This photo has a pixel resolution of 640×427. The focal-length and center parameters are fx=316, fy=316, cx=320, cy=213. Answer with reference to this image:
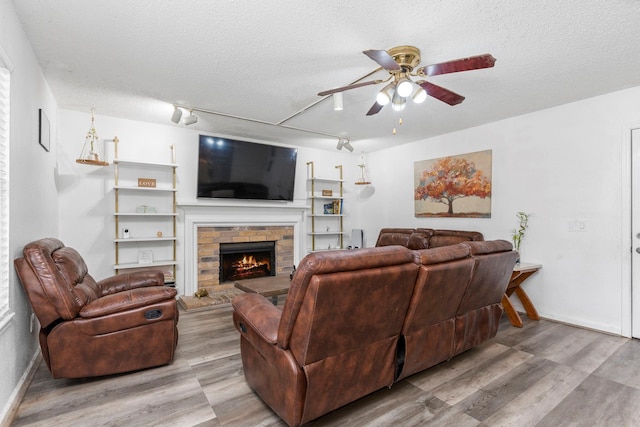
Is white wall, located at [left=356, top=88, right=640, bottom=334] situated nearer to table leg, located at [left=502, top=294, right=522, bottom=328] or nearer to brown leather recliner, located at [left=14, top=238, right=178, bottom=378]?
table leg, located at [left=502, top=294, right=522, bottom=328]

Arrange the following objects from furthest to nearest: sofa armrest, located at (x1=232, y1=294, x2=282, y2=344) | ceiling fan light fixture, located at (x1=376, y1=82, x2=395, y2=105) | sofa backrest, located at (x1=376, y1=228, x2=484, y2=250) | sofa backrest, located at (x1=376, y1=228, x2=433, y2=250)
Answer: sofa backrest, located at (x1=376, y1=228, x2=433, y2=250) < sofa backrest, located at (x1=376, y1=228, x2=484, y2=250) < ceiling fan light fixture, located at (x1=376, y1=82, x2=395, y2=105) < sofa armrest, located at (x1=232, y1=294, x2=282, y2=344)

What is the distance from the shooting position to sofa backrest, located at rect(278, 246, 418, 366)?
148 centimetres

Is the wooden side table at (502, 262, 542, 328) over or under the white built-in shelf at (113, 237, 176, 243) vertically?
under

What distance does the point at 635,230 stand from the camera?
309cm

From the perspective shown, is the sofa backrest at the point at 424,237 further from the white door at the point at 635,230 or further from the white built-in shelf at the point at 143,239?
the white built-in shelf at the point at 143,239

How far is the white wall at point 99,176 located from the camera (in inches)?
148

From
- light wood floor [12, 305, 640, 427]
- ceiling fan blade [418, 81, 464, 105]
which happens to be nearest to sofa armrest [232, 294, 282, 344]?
light wood floor [12, 305, 640, 427]

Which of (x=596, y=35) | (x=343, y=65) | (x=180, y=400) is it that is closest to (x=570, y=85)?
Result: (x=596, y=35)

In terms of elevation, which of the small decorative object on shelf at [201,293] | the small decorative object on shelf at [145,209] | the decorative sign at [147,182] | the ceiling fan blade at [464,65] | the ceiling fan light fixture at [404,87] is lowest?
the small decorative object on shelf at [201,293]

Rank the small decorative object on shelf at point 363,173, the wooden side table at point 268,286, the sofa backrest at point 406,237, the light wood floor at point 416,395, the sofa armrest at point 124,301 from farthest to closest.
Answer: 1. the small decorative object on shelf at point 363,173
2. the sofa backrest at point 406,237
3. the wooden side table at point 268,286
4. the sofa armrest at point 124,301
5. the light wood floor at point 416,395

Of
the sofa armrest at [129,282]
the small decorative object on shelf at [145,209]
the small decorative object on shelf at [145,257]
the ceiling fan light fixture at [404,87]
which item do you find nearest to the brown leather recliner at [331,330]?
the ceiling fan light fixture at [404,87]

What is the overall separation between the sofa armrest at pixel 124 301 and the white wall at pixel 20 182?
1.31 ft

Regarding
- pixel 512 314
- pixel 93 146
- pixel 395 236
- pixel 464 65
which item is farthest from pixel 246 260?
pixel 464 65

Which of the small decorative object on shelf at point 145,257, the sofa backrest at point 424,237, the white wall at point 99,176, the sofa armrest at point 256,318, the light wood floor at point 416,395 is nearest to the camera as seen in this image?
the sofa armrest at point 256,318
